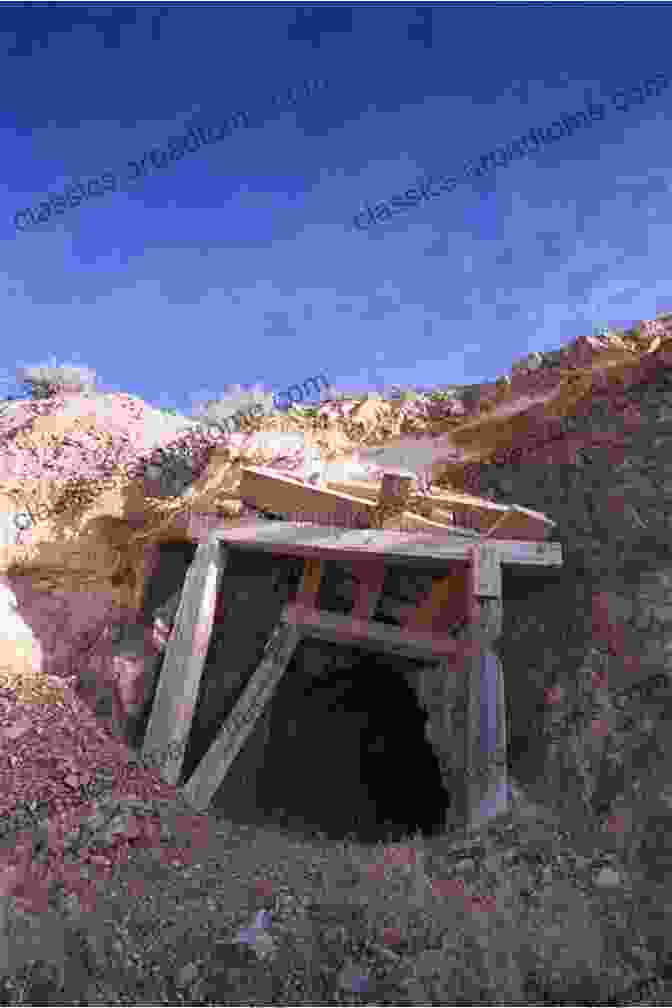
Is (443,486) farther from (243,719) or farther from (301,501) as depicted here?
(243,719)

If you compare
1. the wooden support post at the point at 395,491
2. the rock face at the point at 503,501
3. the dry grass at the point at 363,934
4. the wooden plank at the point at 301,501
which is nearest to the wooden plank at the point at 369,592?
the rock face at the point at 503,501

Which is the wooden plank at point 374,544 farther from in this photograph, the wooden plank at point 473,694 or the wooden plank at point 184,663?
the wooden plank at point 184,663

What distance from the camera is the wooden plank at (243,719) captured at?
650cm

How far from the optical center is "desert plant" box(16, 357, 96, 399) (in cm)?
1071

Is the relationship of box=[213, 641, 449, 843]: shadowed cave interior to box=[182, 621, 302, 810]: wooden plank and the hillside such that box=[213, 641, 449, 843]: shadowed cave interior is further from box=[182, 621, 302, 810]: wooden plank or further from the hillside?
the hillside

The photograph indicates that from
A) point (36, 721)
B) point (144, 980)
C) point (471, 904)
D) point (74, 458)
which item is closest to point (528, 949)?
point (471, 904)

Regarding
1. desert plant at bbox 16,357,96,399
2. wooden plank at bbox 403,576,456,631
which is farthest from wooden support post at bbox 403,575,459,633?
desert plant at bbox 16,357,96,399

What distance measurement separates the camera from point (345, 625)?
7.45 meters

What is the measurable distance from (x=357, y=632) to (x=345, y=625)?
143 mm

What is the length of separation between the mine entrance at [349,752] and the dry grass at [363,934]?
286 cm

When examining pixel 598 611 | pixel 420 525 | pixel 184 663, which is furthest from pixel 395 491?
pixel 184 663

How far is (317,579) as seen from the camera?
298 inches

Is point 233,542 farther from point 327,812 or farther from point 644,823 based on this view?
point 644,823

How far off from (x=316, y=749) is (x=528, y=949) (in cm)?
482
